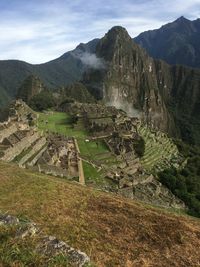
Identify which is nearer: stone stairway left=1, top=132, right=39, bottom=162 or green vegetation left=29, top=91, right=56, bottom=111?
stone stairway left=1, top=132, right=39, bottom=162

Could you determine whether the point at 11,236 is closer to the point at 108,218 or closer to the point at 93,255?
the point at 93,255

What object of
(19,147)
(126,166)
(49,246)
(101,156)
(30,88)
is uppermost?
(49,246)

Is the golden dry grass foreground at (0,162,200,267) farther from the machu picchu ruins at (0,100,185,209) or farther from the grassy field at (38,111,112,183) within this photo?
the grassy field at (38,111,112,183)

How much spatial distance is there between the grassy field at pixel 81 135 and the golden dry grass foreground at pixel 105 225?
19.4 m

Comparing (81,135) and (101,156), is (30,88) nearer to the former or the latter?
(81,135)

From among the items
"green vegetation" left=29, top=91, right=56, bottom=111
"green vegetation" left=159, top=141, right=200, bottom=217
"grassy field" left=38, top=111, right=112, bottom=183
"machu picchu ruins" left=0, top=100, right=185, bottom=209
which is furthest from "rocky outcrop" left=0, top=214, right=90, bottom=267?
"green vegetation" left=29, top=91, right=56, bottom=111

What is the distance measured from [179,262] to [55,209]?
14.6 ft

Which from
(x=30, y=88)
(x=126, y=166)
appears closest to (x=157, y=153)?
(x=126, y=166)

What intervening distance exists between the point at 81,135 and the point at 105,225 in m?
44.0

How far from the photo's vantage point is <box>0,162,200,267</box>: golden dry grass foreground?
11.5 meters

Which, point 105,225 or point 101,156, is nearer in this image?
point 105,225

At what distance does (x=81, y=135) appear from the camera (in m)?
57.0

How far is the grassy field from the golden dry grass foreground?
63.5 feet

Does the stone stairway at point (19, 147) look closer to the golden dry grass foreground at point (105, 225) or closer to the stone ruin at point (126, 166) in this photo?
the stone ruin at point (126, 166)
